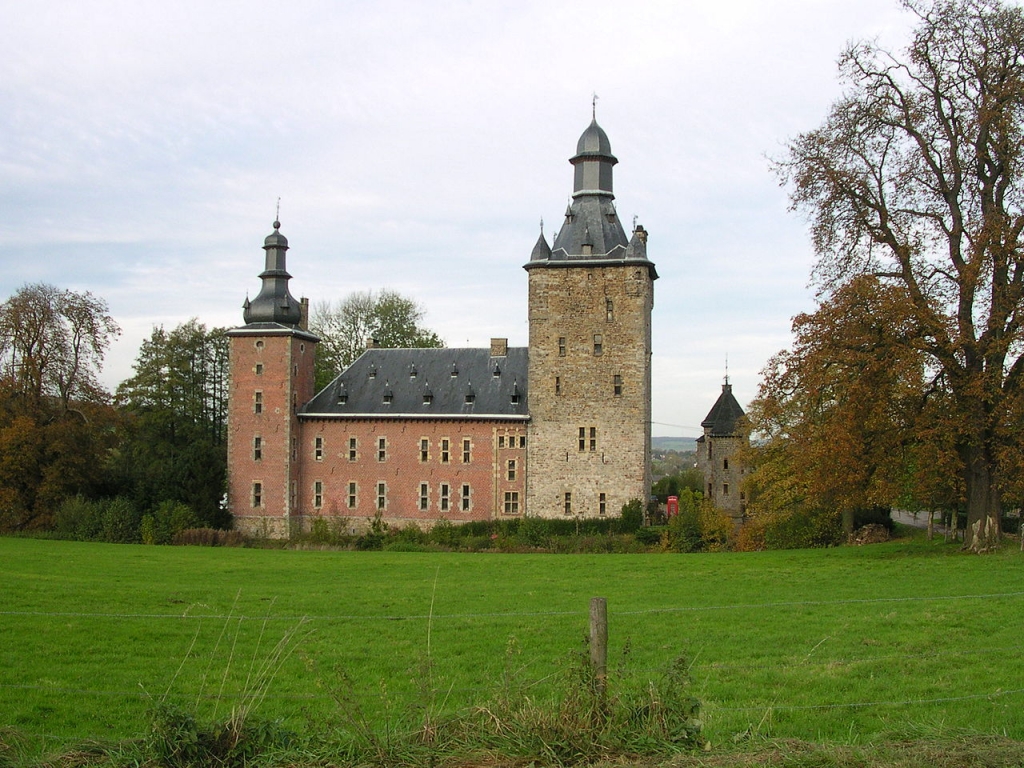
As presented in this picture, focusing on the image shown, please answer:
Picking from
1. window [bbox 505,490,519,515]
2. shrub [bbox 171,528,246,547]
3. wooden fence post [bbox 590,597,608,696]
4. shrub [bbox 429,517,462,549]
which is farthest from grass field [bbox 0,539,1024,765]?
window [bbox 505,490,519,515]

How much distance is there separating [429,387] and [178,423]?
13.7 m

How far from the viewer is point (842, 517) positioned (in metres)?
36.1

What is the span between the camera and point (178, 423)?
47219 millimetres

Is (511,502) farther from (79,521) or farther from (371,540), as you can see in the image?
(79,521)

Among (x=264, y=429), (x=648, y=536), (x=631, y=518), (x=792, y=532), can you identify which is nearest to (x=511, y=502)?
(x=631, y=518)

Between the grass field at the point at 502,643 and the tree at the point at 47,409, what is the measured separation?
1800cm

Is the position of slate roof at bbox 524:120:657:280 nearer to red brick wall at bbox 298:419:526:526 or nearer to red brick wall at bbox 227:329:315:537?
red brick wall at bbox 298:419:526:526

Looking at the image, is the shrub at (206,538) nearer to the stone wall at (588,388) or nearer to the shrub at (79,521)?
the shrub at (79,521)

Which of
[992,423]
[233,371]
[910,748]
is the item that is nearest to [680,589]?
[992,423]

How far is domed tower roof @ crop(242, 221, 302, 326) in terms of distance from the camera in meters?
42.1

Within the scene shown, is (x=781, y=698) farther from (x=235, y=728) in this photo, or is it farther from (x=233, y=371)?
(x=233, y=371)

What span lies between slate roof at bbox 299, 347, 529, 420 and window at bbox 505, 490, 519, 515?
3126 mm

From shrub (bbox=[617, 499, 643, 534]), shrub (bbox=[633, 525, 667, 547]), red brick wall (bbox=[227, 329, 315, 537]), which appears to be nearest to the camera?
shrub (bbox=[633, 525, 667, 547])

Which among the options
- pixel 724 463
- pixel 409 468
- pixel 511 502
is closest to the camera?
pixel 511 502
